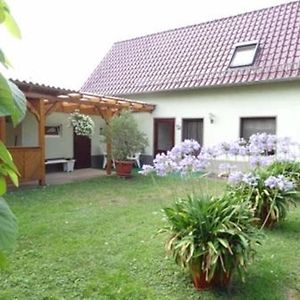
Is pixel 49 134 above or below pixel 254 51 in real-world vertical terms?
below

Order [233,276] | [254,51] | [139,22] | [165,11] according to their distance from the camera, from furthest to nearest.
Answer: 1. [139,22]
2. [165,11]
3. [254,51]
4. [233,276]

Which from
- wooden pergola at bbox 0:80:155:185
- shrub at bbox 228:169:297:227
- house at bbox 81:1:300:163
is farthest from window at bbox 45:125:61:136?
shrub at bbox 228:169:297:227

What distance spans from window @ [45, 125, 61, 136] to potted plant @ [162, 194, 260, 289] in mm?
11391

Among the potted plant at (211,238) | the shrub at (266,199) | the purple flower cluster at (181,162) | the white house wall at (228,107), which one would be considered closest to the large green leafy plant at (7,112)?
the potted plant at (211,238)

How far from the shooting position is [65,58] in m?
36.2

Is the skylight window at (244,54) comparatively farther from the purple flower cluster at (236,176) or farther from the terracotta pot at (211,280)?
the terracotta pot at (211,280)

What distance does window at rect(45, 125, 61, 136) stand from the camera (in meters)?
14.6

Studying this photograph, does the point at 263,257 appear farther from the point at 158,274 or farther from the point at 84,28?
the point at 84,28

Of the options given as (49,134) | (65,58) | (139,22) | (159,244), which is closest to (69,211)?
(159,244)

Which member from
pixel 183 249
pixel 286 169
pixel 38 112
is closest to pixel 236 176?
pixel 183 249

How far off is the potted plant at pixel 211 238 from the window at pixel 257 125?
30.1 feet

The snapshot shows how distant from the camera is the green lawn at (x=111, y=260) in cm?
374

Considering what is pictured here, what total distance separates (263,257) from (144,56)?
14404mm

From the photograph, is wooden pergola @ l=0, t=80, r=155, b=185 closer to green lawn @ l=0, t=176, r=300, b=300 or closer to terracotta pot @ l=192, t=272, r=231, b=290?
green lawn @ l=0, t=176, r=300, b=300
